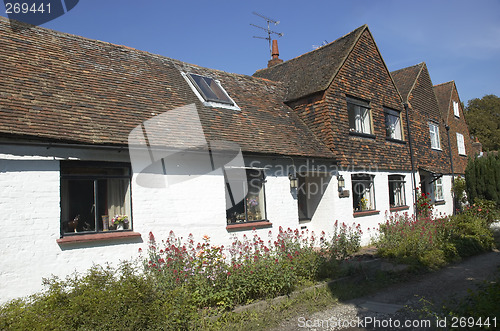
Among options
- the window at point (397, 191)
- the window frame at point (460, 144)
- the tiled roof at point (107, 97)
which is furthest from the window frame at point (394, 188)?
the window frame at point (460, 144)

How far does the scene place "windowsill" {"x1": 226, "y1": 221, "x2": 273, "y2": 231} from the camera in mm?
10024

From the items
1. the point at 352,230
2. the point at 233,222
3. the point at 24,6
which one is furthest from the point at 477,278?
the point at 24,6

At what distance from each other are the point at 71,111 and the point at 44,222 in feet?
8.27

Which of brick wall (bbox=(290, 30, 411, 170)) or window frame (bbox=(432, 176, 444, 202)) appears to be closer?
brick wall (bbox=(290, 30, 411, 170))

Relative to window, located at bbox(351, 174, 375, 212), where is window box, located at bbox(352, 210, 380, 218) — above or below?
below

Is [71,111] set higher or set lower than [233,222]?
higher

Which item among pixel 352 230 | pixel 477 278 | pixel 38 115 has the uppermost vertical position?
pixel 38 115

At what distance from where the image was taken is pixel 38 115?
7.69 m

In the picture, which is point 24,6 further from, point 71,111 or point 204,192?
point 204,192

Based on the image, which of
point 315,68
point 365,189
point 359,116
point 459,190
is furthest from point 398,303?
point 459,190

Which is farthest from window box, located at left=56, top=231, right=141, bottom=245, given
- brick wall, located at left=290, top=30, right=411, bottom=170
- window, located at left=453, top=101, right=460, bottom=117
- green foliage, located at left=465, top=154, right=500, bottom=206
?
window, located at left=453, top=101, right=460, bottom=117

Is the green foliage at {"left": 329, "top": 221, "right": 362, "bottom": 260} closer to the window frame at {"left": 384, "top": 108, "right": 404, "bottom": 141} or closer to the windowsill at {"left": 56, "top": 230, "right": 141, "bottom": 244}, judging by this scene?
the window frame at {"left": 384, "top": 108, "right": 404, "bottom": 141}

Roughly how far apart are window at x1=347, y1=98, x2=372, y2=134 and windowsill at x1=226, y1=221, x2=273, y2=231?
560 centimetres

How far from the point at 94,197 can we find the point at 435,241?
31.4 ft
